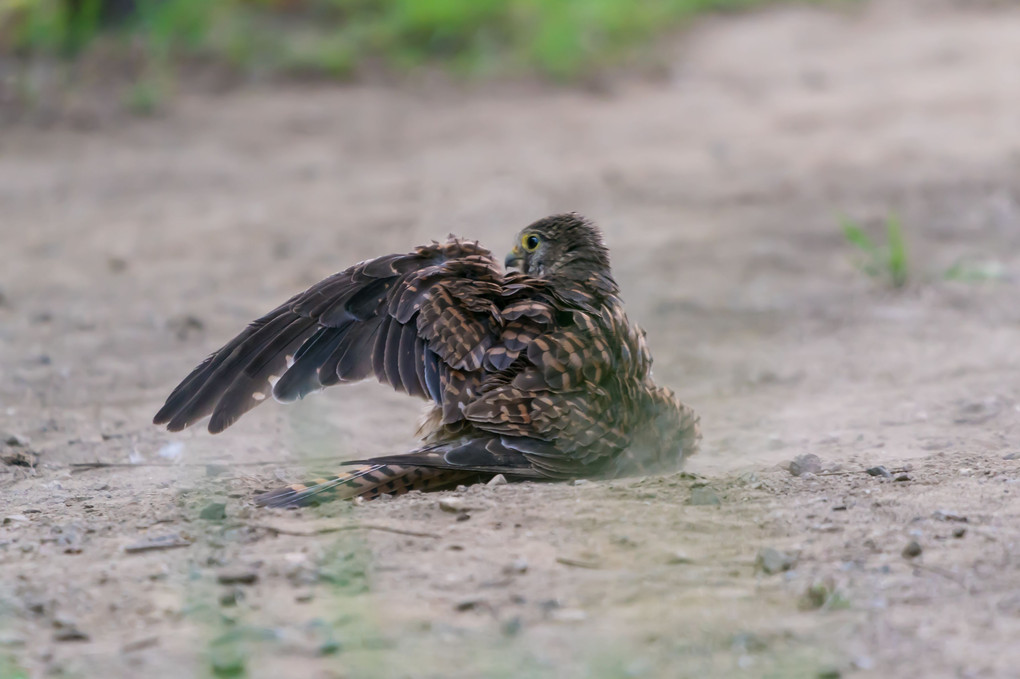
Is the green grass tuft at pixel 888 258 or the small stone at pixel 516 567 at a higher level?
the green grass tuft at pixel 888 258

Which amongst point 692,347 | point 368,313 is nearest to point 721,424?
point 692,347

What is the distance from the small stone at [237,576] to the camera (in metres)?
2.98

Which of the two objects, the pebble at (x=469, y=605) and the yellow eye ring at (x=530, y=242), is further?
the yellow eye ring at (x=530, y=242)

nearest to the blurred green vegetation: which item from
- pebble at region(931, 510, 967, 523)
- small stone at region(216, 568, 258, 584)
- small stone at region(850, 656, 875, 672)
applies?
pebble at region(931, 510, 967, 523)

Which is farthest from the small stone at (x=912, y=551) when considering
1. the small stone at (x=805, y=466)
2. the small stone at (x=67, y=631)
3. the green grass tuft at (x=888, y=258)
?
the green grass tuft at (x=888, y=258)

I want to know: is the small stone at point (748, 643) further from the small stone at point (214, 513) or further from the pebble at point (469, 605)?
the small stone at point (214, 513)

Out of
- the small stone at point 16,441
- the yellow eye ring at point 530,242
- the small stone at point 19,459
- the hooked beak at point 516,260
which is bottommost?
the small stone at point 19,459

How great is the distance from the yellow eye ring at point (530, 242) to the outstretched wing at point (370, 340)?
1.28ft

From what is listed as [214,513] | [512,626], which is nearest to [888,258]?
[214,513]

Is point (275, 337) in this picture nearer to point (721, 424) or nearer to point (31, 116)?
point (721, 424)

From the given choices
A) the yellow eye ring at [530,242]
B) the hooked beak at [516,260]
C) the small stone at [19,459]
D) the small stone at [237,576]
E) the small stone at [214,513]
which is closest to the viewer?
the small stone at [237,576]

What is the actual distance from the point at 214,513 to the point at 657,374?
2.86 meters

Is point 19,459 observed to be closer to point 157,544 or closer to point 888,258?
point 157,544

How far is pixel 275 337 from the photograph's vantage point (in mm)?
4281
